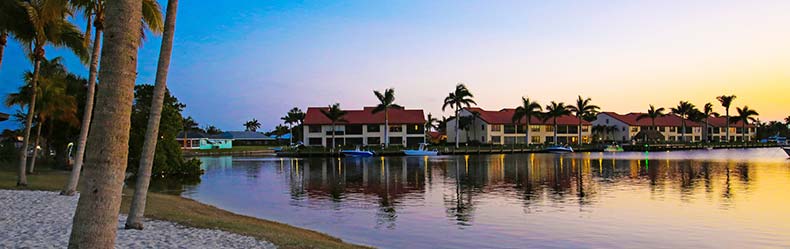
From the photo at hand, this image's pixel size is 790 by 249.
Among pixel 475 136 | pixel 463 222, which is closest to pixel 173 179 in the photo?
pixel 463 222

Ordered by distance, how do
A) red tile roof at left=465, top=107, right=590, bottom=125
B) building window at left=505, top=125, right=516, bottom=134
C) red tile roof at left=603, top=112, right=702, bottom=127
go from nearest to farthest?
red tile roof at left=465, top=107, right=590, bottom=125 < building window at left=505, top=125, right=516, bottom=134 < red tile roof at left=603, top=112, right=702, bottom=127

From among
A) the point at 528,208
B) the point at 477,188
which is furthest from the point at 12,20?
the point at 477,188

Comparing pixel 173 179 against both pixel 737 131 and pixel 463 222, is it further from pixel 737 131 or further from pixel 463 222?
pixel 737 131

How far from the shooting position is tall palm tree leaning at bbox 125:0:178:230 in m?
13.1

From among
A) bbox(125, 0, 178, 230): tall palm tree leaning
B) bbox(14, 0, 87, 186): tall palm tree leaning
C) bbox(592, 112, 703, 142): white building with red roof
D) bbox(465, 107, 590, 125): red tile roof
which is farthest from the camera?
bbox(592, 112, 703, 142): white building with red roof

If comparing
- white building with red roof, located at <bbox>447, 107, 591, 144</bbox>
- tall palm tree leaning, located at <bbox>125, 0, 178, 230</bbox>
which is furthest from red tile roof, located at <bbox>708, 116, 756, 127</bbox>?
tall palm tree leaning, located at <bbox>125, 0, 178, 230</bbox>

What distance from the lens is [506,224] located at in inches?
821

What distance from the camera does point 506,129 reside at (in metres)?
116

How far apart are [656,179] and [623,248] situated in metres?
26.4

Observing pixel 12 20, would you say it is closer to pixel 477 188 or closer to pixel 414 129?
pixel 477 188

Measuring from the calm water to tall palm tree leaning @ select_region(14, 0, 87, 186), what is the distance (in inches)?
368

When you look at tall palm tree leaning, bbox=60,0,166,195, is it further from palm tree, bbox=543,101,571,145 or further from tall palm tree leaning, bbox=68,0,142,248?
palm tree, bbox=543,101,571,145

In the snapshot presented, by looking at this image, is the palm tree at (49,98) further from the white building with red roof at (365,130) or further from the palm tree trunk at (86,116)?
the white building with red roof at (365,130)

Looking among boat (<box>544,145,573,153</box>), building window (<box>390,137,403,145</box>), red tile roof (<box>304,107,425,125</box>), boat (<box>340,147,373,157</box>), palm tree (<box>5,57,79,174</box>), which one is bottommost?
boat (<box>340,147,373,157</box>)
